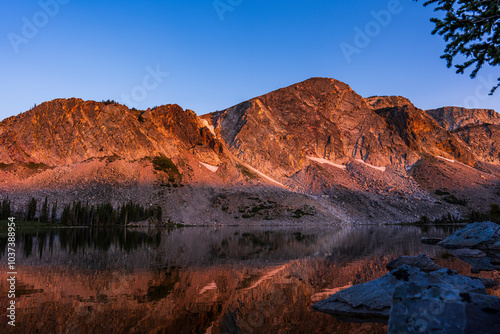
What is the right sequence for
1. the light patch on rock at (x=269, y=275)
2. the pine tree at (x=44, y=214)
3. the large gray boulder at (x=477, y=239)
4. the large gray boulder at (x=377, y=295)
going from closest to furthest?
the large gray boulder at (x=377, y=295) → the light patch on rock at (x=269, y=275) → the large gray boulder at (x=477, y=239) → the pine tree at (x=44, y=214)

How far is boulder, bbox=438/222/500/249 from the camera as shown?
46531 millimetres

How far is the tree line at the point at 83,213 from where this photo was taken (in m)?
111

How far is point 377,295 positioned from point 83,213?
399 ft

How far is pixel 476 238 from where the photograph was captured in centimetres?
4819

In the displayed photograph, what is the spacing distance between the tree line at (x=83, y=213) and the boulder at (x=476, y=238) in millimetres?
105931

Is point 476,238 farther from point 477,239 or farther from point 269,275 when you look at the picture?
point 269,275

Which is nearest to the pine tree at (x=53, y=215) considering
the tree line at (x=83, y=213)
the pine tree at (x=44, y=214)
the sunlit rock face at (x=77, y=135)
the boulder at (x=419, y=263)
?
the tree line at (x=83, y=213)

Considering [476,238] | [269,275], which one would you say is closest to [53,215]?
[269,275]

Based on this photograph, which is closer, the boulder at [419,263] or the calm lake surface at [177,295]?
the calm lake surface at [177,295]

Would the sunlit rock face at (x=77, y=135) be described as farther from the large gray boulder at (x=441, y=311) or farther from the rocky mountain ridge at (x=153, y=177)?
the large gray boulder at (x=441, y=311)

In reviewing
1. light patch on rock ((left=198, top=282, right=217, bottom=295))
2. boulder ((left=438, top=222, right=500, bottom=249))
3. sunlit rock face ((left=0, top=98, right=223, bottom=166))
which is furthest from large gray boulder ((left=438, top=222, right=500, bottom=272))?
sunlit rock face ((left=0, top=98, right=223, bottom=166))

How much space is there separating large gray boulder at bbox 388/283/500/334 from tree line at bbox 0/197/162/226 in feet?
407

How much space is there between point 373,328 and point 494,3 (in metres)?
11.9

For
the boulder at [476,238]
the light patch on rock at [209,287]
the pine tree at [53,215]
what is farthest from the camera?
the pine tree at [53,215]
